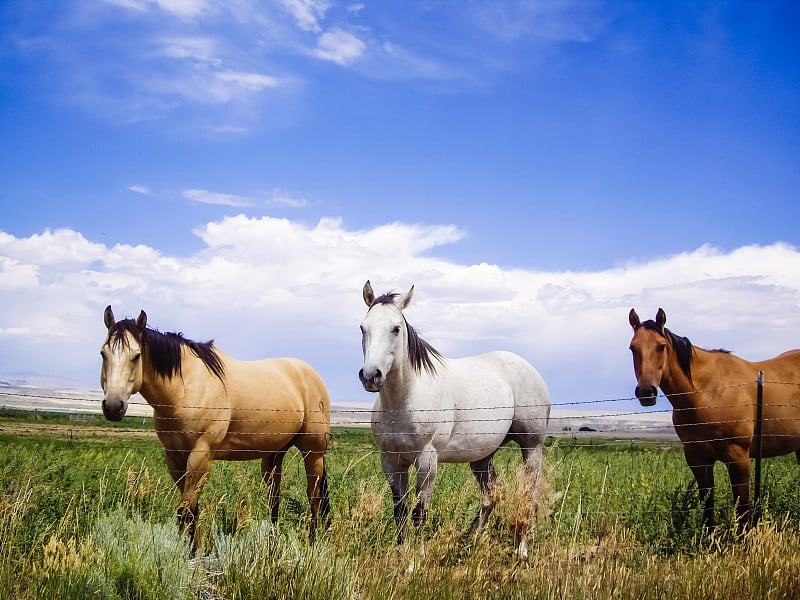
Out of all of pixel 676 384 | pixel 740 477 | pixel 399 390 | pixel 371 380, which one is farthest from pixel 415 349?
pixel 740 477

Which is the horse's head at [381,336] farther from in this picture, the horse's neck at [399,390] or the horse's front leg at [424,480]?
the horse's front leg at [424,480]

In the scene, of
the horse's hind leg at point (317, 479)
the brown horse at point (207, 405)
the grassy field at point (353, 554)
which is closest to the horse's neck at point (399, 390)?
the grassy field at point (353, 554)

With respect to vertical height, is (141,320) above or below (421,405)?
above

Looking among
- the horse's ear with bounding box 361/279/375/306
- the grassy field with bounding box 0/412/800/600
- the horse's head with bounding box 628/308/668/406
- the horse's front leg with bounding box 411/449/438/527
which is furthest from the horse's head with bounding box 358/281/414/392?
the horse's head with bounding box 628/308/668/406

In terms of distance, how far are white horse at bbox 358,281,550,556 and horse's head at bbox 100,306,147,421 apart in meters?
1.96

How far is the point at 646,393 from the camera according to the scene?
7.57 m

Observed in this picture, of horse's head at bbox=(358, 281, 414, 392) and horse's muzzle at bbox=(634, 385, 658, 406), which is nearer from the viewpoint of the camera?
horse's head at bbox=(358, 281, 414, 392)

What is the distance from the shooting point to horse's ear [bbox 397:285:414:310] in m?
6.70

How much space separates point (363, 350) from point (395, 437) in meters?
0.92

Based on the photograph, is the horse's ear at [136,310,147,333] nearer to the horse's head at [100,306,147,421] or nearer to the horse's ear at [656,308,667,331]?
the horse's head at [100,306,147,421]

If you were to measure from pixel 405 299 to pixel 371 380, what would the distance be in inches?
40.1

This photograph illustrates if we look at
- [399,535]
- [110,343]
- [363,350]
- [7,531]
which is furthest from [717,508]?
[7,531]

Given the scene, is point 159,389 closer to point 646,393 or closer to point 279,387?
point 279,387

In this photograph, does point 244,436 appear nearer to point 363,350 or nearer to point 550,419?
point 363,350
